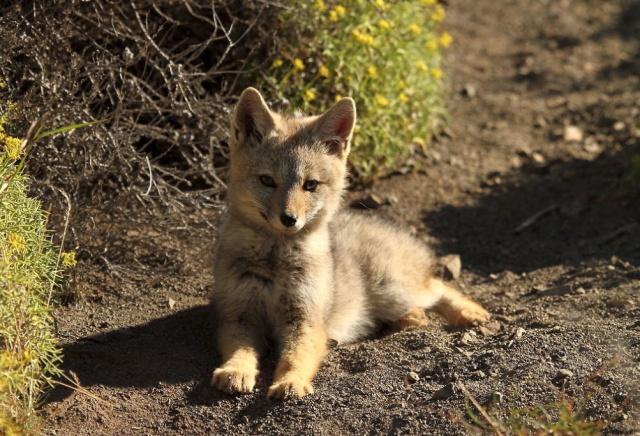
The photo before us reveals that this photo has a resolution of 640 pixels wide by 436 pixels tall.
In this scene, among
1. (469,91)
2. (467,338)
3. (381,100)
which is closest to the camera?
(467,338)

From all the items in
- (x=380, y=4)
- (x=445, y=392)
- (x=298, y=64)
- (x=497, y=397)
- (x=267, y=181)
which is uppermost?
(x=380, y=4)

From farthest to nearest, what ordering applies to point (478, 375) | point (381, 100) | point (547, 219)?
1. point (547, 219)
2. point (381, 100)
3. point (478, 375)

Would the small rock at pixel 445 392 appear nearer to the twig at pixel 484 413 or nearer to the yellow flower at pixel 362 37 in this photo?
the twig at pixel 484 413

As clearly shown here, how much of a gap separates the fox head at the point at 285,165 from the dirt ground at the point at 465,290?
0.95 m

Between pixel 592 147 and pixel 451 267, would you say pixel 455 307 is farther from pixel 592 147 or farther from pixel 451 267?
pixel 592 147

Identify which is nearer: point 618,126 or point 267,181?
point 267,181

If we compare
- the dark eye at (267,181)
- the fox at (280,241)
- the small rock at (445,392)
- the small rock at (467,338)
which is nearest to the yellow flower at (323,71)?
the fox at (280,241)

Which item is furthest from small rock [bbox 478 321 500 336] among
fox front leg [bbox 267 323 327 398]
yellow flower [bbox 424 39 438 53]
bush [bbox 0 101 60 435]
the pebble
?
the pebble

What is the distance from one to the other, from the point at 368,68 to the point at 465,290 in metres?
2.14

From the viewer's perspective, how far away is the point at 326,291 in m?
5.87

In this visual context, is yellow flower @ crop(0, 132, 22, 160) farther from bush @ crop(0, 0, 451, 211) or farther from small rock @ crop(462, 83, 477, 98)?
small rock @ crop(462, 83, 477, 98)

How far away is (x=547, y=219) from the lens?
829 centimetres

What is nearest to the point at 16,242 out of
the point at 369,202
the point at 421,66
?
the point at 369,202

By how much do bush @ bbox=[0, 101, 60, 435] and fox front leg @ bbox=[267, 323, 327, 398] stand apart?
4.18ft
